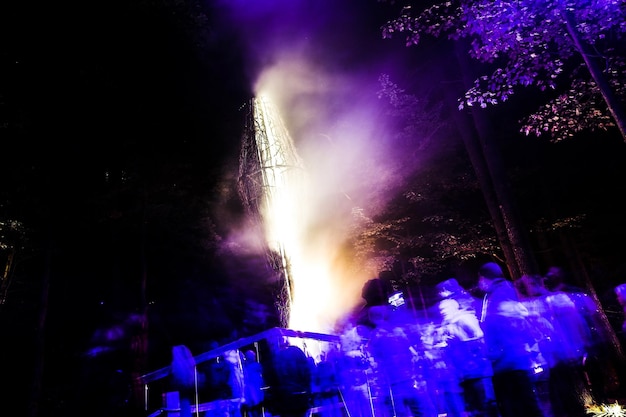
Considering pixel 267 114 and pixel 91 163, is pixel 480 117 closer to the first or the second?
pixel 267 114

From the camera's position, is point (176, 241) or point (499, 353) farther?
point (176, 241)

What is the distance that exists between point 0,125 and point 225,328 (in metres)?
11.5

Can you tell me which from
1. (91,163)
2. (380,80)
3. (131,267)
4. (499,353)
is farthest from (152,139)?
(499,353)

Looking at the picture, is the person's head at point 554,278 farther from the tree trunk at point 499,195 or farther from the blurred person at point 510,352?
the blurred person at point 510,352

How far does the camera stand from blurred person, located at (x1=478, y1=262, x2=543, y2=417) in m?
5.02

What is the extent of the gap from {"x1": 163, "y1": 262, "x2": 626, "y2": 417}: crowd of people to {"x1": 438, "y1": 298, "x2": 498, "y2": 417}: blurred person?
0.05 feet

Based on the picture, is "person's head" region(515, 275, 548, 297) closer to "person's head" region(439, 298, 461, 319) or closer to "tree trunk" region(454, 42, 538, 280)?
"tree trunk" region(454, 42, 538, 280)

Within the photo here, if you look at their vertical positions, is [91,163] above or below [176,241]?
above

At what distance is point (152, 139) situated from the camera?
14.1 m

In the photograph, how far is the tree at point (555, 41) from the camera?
7.35 meters

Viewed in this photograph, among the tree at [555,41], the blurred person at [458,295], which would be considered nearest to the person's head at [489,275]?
the blurred person at [458,295]

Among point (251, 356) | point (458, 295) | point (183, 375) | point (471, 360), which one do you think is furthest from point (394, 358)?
point (183, 375)

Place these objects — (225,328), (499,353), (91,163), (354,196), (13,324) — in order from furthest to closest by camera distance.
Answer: (354,196) < (225,328) < (13,324) < (91,163) < (499,353)

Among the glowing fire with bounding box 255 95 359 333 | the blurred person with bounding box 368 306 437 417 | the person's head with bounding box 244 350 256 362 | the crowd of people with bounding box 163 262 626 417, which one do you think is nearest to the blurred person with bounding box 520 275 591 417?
the crowd of people with bounding box 163 262 626 417
